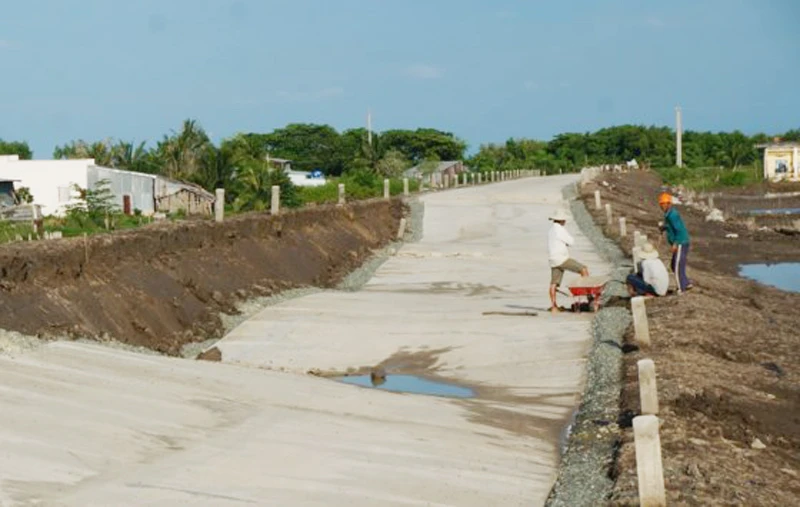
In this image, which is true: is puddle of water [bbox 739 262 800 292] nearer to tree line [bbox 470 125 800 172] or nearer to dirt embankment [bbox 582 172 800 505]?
dirt embankment [bbox 582 172 800 505]

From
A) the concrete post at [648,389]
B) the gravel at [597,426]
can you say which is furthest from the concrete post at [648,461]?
the concrete post at [648,389]

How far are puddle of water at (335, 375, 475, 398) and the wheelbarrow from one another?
4.84m

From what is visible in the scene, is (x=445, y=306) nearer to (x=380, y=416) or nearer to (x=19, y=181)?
(x=380, y=416)

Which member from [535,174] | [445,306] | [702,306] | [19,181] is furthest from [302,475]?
[535,174]

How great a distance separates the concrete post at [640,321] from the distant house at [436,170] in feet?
220

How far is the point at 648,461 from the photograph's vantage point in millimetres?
9594

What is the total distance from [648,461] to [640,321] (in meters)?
8.68

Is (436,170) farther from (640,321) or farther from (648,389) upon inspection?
(648,389)

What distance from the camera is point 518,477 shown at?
12.0m

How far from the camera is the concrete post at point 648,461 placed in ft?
31.2

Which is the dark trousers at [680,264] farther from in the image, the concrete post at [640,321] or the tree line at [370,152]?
the tree line at [370,152]

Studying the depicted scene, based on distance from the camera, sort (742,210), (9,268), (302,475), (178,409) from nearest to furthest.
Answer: (302,475) → (178,409) → (9,268) → (742,210)

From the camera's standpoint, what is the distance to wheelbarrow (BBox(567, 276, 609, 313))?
22.5 m

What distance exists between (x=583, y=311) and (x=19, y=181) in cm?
3594
